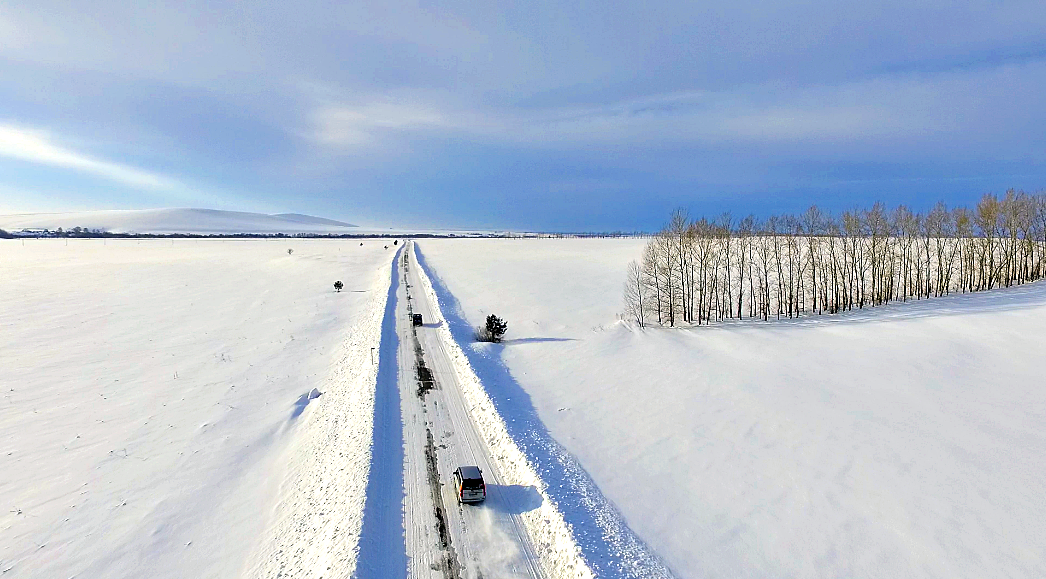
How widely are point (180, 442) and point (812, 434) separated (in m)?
22.1

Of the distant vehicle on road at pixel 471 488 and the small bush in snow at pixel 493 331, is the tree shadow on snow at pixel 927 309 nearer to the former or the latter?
the small bush in snow at pixel 493 331

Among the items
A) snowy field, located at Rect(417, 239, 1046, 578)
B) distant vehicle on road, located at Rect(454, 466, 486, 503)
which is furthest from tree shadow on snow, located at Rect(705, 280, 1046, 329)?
distant vehicle on road, located at Rect(454, 466, 486, 503)

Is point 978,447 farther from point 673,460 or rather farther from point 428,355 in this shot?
point 428,355

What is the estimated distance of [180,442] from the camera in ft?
52.9

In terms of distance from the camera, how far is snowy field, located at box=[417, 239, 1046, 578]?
432 inches

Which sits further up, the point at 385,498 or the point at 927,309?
the point at 927,309

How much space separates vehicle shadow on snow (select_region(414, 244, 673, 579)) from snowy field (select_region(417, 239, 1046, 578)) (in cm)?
31

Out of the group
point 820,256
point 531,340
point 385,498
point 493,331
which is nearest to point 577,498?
point 385,498

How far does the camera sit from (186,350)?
27.2 m

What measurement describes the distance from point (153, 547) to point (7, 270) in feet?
282

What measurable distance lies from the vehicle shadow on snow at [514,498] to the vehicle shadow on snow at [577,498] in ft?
1.47

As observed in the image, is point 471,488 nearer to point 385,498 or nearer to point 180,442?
point 385,498

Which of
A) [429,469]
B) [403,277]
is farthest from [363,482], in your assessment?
Answer: [403,277]

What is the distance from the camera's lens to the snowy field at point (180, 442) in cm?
1094
